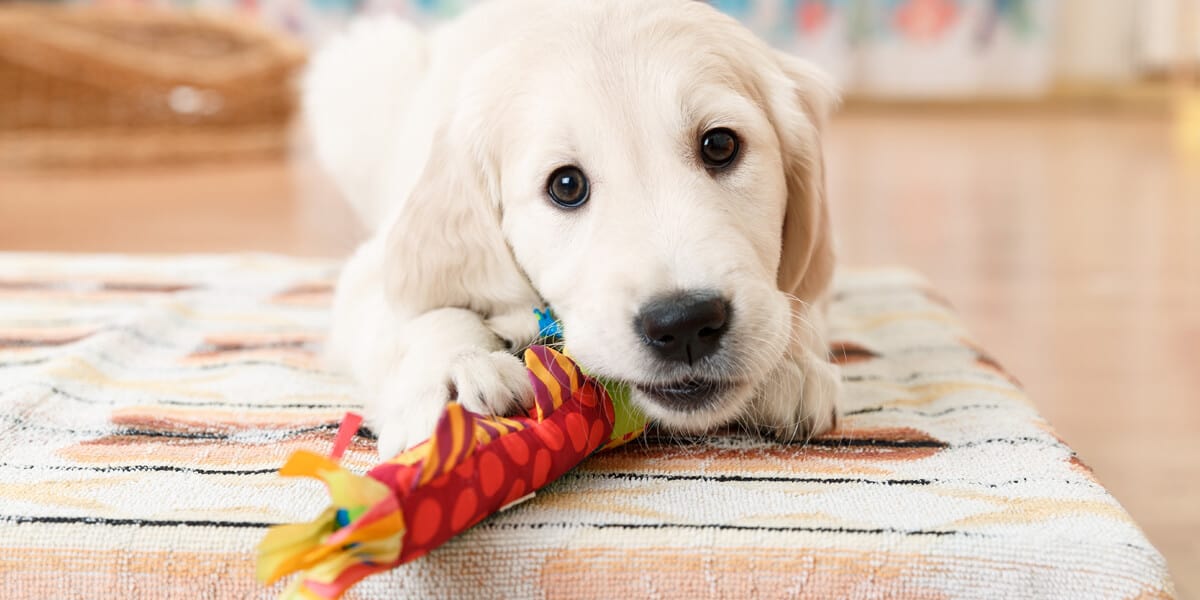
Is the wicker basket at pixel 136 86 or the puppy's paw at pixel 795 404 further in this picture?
the wicker basket at pixel 136 86

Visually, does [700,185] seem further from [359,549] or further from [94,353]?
[94,353]

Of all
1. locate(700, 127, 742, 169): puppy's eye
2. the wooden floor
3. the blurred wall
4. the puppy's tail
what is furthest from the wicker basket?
locate(700, 127, 742, 169): puppy's eye

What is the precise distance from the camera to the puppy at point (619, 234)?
1.19 metres

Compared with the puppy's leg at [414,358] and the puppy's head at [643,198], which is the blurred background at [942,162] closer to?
the puppy's head at [643,198]

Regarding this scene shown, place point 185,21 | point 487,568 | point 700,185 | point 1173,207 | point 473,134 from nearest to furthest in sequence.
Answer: point 487,568 → point 700,185 → point 473,134 → point 1173,207 → point 185,21

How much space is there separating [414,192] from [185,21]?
427 cm

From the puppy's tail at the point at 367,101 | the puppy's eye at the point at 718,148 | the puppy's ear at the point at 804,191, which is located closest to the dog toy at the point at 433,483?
the puppy's eye at the point at 718,148

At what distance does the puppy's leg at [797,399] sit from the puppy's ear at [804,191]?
156 millimetres

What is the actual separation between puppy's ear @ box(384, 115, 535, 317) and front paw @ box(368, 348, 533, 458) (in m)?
0.20

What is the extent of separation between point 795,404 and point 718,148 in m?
0.32

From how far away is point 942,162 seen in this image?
521cm

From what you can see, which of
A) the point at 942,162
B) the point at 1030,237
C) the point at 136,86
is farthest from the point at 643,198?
the point at 942,162

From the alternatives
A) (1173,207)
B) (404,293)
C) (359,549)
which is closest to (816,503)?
(359,549)

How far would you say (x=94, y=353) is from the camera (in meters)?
1.68
